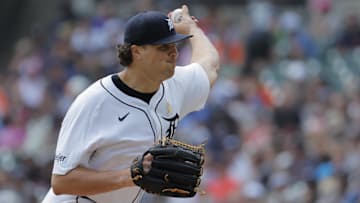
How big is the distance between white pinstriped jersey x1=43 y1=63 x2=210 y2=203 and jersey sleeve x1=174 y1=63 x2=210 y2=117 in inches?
7.0

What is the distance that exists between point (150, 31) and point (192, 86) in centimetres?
74

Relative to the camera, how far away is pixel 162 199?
10.5 m

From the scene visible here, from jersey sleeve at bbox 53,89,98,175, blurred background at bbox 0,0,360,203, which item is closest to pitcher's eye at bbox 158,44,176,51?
jersey sleeve at bbox 53,89,98,175

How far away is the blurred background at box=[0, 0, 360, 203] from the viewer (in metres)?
10.1

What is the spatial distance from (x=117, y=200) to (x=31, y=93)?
28.9 feet

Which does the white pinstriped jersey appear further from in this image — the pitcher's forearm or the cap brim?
the cap brim

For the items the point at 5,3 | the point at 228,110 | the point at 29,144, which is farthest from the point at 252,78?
the point at 5,3

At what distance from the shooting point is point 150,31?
562 centimetres

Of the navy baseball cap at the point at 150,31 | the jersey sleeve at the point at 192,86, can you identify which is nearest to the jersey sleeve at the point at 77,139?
the navy baseball cap at the point at 150,31

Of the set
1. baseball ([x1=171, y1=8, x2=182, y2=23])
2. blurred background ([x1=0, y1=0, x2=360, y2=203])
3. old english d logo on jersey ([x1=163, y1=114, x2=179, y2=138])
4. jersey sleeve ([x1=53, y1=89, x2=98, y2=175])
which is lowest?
jersey sleeve ([x1=53, y1=89, x2=98, y2=175])

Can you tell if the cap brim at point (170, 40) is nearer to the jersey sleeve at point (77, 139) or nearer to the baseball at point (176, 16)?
the jersey sleeve at point (77, 139)

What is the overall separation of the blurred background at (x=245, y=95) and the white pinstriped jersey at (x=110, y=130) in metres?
3.21

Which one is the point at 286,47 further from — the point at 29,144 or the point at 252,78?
the point at 29,144

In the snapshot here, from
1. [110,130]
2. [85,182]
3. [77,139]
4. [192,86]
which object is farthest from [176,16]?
[85,182]
